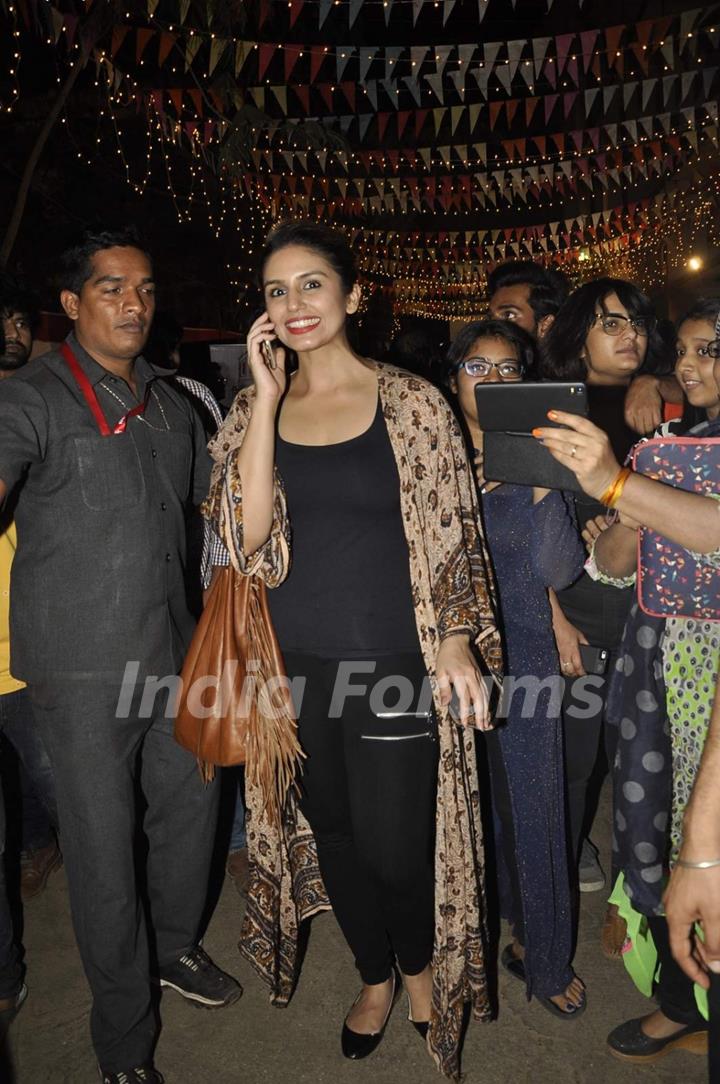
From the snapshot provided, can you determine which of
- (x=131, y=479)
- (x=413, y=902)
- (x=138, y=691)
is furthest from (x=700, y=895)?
(x=131, y=479)

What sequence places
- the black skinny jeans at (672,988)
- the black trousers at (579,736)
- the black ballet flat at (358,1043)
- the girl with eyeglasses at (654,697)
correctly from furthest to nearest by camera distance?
1. the black trousers at (579,736)
2. the black ballet flat at (358,1043)
3. the black skinny jeans at (672,988)
4. the girl with eyeglasses at (654,697)

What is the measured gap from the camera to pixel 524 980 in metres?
2.56

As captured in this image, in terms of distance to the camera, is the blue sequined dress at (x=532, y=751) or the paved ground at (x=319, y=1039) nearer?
the paved ground at (x=319, y=1039)

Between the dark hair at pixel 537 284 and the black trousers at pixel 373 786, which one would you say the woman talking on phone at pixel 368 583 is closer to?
the black trousers at pixel 373 786

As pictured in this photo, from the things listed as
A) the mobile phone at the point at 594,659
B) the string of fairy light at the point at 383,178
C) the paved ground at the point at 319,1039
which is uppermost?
the string of fairy light at the point at 383,178

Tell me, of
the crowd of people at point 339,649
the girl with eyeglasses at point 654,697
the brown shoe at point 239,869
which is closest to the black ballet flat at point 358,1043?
the crowd of people at point 339,649

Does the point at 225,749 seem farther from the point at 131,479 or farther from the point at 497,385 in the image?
the point at 497,385

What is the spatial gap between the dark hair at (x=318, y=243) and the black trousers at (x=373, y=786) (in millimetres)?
1045

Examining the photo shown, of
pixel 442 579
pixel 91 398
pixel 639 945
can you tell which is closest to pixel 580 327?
pixel 442 579

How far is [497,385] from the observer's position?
1.68 meters

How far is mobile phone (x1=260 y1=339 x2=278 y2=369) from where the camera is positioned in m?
2.10

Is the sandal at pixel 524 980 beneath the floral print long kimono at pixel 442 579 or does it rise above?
beneath

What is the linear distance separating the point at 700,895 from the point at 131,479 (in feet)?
5.37

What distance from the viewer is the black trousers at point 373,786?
6.83 feet
